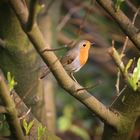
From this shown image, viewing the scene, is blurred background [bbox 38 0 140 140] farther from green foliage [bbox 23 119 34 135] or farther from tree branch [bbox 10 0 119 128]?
green foliage [bbox 23 119 34 135]

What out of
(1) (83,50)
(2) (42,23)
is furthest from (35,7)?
(2) (42,23)

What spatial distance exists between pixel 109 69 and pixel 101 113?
252 centimetres

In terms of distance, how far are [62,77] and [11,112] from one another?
0.21 m

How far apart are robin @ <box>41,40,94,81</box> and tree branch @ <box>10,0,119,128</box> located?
22.8 inches

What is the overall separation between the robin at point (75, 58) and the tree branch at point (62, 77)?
58cm

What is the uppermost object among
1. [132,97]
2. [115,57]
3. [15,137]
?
[115,57]

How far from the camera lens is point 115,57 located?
1.77 metres

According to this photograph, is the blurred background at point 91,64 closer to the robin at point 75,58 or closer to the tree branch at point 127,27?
the robin at point 75,58

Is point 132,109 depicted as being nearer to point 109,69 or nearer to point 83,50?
point 83,50

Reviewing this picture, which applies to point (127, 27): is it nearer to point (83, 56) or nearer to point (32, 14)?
point (32, 14)

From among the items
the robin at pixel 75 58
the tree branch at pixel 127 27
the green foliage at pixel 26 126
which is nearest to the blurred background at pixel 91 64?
the robin at pixel 75 58

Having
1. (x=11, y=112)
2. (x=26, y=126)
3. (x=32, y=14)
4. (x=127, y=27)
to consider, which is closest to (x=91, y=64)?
(x=127, y=27)

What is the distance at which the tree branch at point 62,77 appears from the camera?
1.70 metres

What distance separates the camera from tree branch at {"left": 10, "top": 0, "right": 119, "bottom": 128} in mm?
1697
